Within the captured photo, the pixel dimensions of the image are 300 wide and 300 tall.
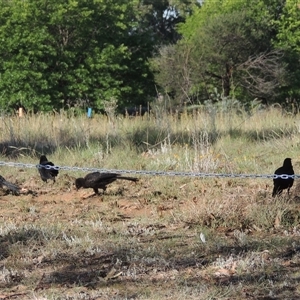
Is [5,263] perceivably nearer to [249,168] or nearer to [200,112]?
[249,168]

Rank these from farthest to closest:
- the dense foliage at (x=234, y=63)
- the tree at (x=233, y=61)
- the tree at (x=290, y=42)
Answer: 1. the tree at (x=290, y=42)
2. the tree at (x=233, y=61)
3. the dense foliage at (x=234, y=63)

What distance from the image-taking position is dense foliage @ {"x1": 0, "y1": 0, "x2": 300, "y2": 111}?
30.0 metres

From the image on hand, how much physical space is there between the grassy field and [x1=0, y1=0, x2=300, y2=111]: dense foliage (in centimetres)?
1803

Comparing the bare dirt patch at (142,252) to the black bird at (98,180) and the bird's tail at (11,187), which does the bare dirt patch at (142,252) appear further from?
the bird's tail at (11,187)

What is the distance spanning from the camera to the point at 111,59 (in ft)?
106

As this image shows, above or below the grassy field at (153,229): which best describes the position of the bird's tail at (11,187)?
above

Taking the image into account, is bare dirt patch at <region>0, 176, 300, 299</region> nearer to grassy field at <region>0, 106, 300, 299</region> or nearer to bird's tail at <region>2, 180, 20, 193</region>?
grassy field at <region>0, 106, 300, 299</region>

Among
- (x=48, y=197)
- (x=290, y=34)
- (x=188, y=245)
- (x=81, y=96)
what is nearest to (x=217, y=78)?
(x=81, y=96)

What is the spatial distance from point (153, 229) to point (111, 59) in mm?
26859

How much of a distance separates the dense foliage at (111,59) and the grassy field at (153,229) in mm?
18035

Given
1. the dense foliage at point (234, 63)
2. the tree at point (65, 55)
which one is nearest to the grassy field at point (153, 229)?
the dense foliage at point (234, 63)

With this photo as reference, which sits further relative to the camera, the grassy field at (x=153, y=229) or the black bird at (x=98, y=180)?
the black bird at (x=98, y=180)

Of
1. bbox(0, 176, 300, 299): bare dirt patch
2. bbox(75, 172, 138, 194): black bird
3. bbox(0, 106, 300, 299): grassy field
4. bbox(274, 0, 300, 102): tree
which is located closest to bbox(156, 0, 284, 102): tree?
bbox(274, 0, 300, 102): tree

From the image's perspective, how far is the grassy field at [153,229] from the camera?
14.9 feet
